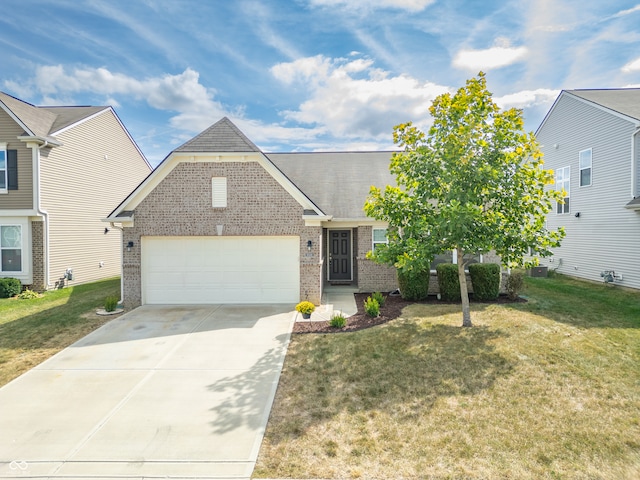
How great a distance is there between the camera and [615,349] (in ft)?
23.0

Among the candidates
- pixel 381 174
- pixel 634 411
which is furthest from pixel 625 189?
pixel 634 411

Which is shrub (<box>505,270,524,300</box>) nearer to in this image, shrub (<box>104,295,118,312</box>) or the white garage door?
the white garage door

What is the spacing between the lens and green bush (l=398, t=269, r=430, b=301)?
11688 mm

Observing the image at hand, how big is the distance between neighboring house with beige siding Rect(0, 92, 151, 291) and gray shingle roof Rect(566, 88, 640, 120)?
66.5 feet

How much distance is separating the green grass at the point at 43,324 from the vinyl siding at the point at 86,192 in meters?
1.97

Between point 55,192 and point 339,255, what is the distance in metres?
12.3

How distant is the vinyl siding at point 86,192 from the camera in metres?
14.4

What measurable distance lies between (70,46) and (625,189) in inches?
850

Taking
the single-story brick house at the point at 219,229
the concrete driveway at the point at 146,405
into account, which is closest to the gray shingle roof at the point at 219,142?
the single-story brick house at the point at 219,229

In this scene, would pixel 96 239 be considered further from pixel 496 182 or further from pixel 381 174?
pixel 496 182

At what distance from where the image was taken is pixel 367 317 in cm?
972

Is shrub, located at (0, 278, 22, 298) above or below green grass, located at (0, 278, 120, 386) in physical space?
above

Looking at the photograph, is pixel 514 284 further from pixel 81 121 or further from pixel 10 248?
pixel 81 121

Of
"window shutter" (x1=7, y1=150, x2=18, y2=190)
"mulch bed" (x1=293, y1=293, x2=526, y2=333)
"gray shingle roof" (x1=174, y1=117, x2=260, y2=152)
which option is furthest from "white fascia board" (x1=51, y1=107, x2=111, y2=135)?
"mulch bed" (x1=293, y1=293, x2=526, y2=333)
